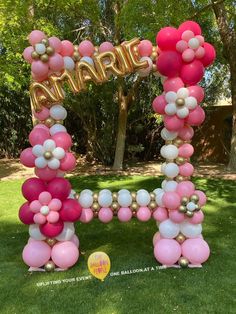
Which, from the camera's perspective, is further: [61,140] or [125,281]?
[61,140]

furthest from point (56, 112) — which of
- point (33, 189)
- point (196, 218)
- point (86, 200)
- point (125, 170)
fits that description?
point (125, 170)

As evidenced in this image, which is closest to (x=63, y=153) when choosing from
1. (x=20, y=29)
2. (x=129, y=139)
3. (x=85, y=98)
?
(x=20, y=29)

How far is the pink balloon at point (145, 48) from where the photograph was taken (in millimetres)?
Result: 4727

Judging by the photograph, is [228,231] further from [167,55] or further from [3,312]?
[3,312]

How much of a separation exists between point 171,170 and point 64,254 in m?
1.56

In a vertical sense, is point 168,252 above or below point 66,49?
below

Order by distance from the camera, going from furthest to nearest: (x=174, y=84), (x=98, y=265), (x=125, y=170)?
1. (x=125, y=170)
2. (x=174, y=84)
3. (x=98, y=265)

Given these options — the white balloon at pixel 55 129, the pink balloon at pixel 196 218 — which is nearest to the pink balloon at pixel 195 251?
the pink balloon at pixel 196 218

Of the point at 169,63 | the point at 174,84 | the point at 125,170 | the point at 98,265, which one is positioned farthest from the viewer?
the point at 125,170

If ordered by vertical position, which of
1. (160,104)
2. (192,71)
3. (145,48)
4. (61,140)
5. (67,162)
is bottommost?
(67,162)

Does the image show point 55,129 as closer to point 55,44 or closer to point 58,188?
point 58,188

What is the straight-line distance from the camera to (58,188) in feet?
15.1

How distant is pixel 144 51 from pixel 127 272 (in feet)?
8.36

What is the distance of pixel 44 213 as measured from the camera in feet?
14.9
